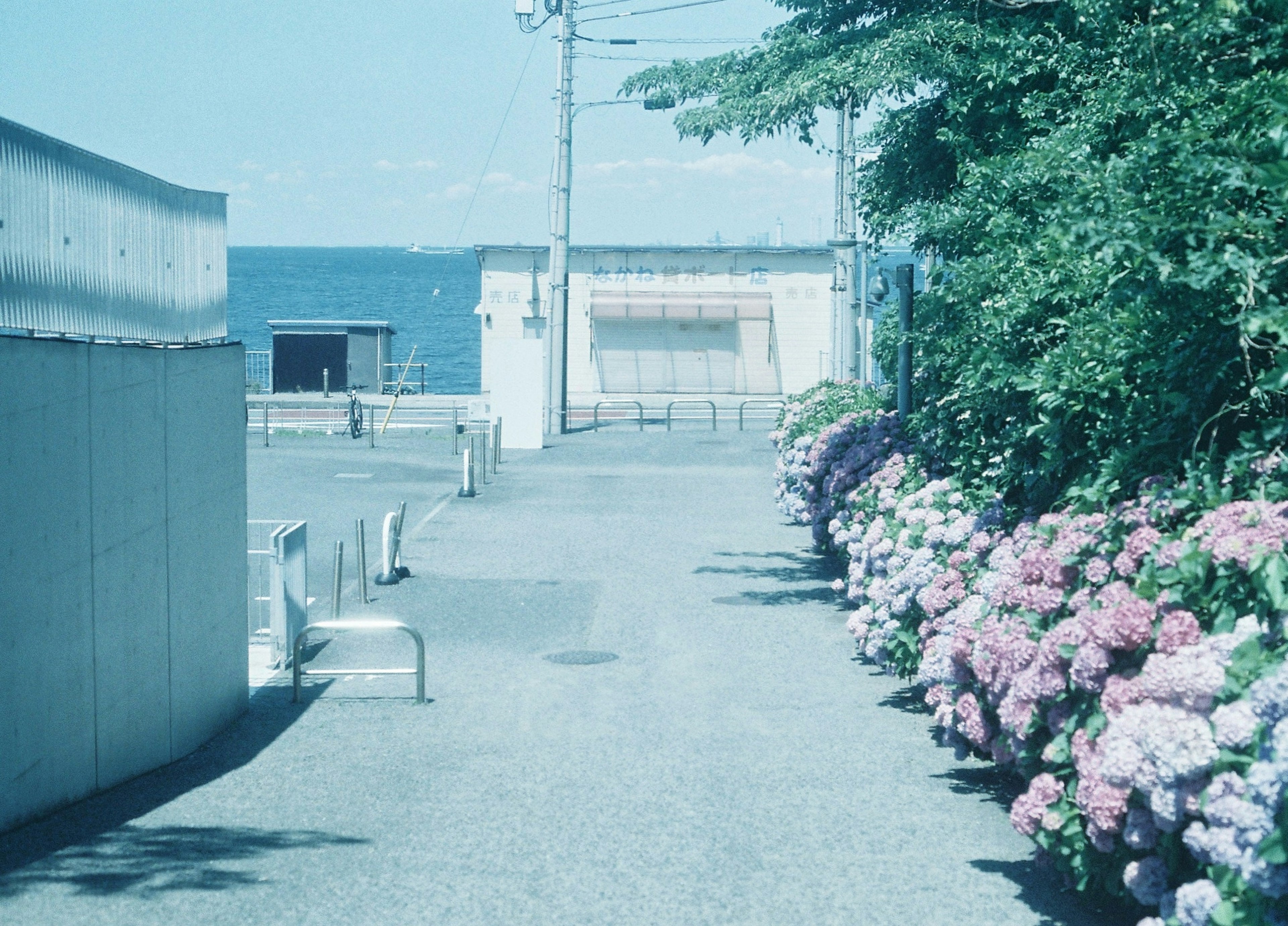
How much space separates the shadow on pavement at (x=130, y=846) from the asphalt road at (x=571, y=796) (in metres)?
0.02

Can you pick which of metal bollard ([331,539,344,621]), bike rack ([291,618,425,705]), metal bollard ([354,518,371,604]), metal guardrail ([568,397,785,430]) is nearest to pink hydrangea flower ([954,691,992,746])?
bike rack ([291,618,425,705])

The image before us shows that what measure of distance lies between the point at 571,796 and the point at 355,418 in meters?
25.4

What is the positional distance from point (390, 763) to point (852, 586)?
14.1ft

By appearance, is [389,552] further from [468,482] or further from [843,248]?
[843,248]

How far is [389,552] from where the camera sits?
48.3 feet

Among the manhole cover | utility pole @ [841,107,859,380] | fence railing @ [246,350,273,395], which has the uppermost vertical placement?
utility pole @ [841,107,859,380]

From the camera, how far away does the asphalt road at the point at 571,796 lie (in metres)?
5.96

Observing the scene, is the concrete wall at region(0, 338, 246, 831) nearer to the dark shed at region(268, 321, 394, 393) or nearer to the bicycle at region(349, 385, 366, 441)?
the bicycle at region(349, 385, 366, 441)

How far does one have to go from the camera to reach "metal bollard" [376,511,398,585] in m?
14.6

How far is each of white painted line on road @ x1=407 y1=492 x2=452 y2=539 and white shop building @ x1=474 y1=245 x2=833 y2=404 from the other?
76.6ft

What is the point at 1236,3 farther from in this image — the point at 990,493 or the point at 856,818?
the point at 856,818

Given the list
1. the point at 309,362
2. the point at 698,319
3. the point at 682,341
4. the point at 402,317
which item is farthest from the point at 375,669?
the point at 402,317

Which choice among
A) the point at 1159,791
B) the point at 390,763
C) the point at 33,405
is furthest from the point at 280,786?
the point at 1159,791

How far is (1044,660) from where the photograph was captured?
18.8ft
